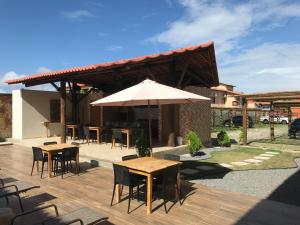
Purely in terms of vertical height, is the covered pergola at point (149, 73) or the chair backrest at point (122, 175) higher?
the covered pergola at point (149, 73)

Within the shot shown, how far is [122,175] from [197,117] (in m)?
8.57

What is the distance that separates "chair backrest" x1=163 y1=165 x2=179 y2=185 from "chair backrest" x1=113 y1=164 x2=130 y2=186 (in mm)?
660

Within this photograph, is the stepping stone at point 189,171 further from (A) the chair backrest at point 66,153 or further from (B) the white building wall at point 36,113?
(B) the white building wall at point 36,113

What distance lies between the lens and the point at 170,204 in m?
5.42

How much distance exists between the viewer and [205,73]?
12.3m

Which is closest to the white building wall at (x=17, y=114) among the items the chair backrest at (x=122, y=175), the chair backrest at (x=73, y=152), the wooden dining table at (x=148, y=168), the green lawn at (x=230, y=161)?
the chair backrest at (x=73, y=152)

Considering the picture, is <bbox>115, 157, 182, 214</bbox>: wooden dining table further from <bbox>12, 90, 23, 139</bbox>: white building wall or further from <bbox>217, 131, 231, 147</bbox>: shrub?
<bbox>12, 90, 23, 139</bbox>: white building wall

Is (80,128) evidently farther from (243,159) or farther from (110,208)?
(110,208)

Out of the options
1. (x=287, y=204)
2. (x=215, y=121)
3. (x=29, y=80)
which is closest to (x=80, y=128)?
(x=29, y=80)

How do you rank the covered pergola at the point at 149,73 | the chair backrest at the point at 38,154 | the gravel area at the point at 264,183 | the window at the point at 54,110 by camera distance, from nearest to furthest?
the gravel area at the point at 264,183 < the chair backrest at the point at 38,154 < the covered pergola at the point at 149,73 < the window at the point at 54,110

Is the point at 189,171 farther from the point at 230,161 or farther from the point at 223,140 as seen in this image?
the point at 223,140

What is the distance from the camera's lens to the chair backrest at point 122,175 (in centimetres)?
500

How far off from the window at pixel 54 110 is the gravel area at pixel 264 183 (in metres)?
11.2

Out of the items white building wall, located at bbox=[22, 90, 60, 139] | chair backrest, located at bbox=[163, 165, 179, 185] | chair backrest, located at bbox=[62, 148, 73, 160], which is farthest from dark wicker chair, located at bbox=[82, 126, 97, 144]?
chair backrest, located at bbox=[163, 165, 179, 185]
